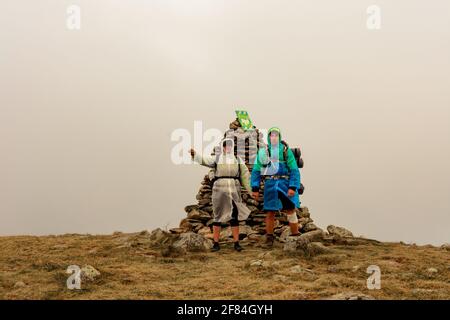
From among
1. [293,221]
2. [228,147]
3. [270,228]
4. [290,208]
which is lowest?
[270,228]

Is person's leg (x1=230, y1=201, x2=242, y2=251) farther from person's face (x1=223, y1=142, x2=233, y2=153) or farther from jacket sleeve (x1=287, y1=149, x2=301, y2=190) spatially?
jacket sleeve (x1=287, y1=149, x2=301, y2=190)

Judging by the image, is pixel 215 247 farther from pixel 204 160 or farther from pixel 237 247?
pixel 204 160

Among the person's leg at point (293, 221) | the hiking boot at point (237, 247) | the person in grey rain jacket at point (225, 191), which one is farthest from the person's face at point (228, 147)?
the hiking boot at point (237, 247)

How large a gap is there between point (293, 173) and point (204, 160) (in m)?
2.53

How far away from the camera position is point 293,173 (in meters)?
11.2

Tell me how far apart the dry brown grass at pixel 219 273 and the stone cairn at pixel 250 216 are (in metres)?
1.25

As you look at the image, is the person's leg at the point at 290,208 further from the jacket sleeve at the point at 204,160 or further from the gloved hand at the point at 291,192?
the jacket sleeve at the point at 204,160

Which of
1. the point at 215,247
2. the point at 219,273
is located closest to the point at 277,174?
the point at 215,247

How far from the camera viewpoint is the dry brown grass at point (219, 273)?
23.5 ft

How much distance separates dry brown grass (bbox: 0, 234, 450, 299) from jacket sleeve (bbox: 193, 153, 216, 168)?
8.15 feet

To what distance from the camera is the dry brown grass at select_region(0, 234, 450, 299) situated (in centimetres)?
716

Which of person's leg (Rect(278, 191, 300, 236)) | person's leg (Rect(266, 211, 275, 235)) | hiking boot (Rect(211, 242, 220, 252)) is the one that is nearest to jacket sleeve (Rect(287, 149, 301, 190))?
person's leg (Rect(278, 191, 300, 236))

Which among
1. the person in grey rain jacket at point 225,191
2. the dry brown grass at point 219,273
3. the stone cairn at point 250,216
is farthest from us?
the stone cairn at point 250,216
